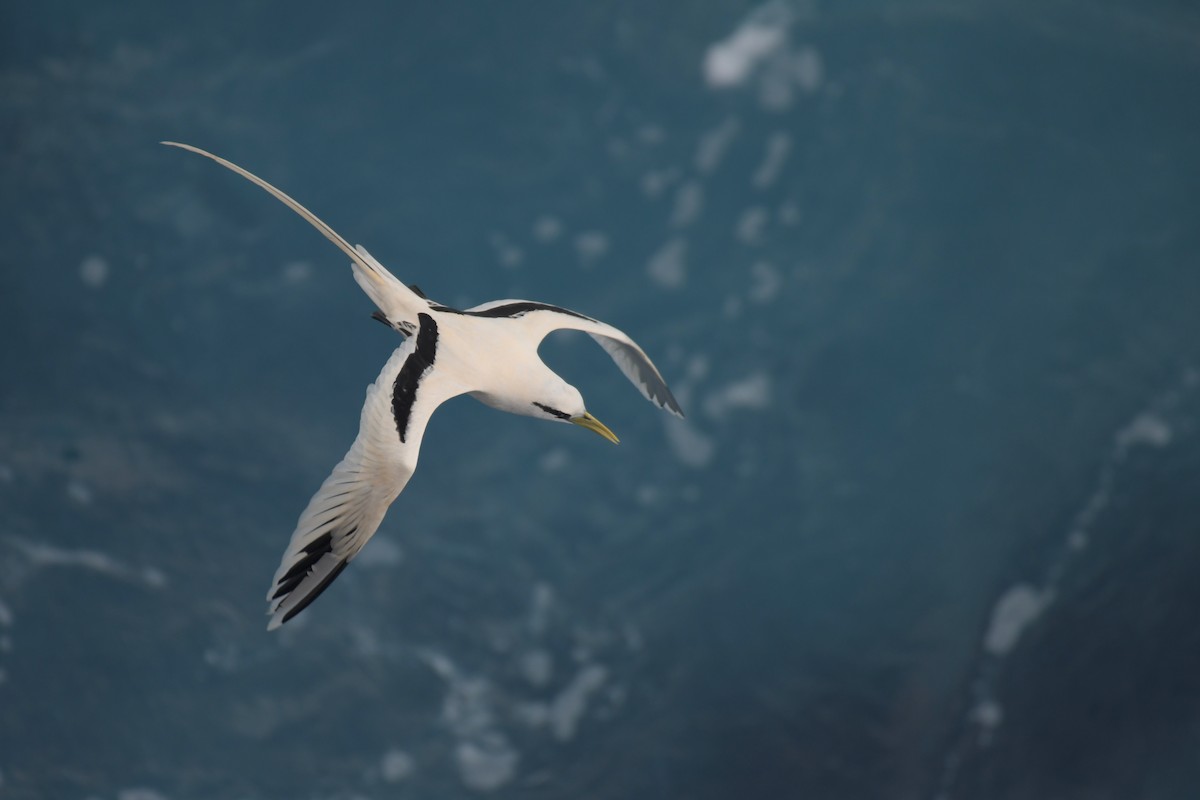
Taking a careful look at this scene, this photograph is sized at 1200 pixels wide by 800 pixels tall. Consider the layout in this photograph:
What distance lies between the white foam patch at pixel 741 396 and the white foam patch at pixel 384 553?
8.44 m

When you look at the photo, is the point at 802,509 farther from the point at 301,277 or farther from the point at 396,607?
the point at 301,277

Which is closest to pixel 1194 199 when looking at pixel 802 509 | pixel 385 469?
pixel 802 509

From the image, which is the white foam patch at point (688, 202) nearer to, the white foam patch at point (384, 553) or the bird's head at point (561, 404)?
the white foam patch at point (384, 553)

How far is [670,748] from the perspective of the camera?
106ft

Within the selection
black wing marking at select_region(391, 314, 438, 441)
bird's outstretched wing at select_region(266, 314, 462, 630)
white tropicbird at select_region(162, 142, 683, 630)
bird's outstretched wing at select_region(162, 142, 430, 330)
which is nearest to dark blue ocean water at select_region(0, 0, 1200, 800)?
white tropicbird at select_region(162, 142, 683, 630)

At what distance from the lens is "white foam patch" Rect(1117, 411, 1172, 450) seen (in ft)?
111

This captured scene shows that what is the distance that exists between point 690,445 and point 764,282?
464 cm

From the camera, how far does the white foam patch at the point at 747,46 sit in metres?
34.9

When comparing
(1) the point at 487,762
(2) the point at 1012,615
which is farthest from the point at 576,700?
(2) the point at 1012,615

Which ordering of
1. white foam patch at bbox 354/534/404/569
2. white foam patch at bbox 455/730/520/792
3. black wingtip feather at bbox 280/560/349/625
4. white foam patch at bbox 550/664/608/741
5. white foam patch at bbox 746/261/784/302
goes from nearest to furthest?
1. black wingtip feather at bbox 280/560/349/625
2. white foam patch at bbox 455/730/520/792
3. white foam patch at bbox 550/664/608/741
4. white foam patch at bbox 354/534/404/569
5. white foam patch at bbox 746/261/784/302

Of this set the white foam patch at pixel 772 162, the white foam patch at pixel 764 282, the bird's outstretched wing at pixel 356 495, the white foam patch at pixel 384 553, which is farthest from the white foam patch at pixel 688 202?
the bird's outstretched wing at pixel 356 495

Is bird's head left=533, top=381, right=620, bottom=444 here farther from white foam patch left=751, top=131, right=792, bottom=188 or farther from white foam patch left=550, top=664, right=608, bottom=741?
white foam patch left=751, top=131, right=792, bottom=188

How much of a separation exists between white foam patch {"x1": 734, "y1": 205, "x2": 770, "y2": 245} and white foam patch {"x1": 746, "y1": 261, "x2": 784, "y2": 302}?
0.64 meters

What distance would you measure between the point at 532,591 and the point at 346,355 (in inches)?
294
